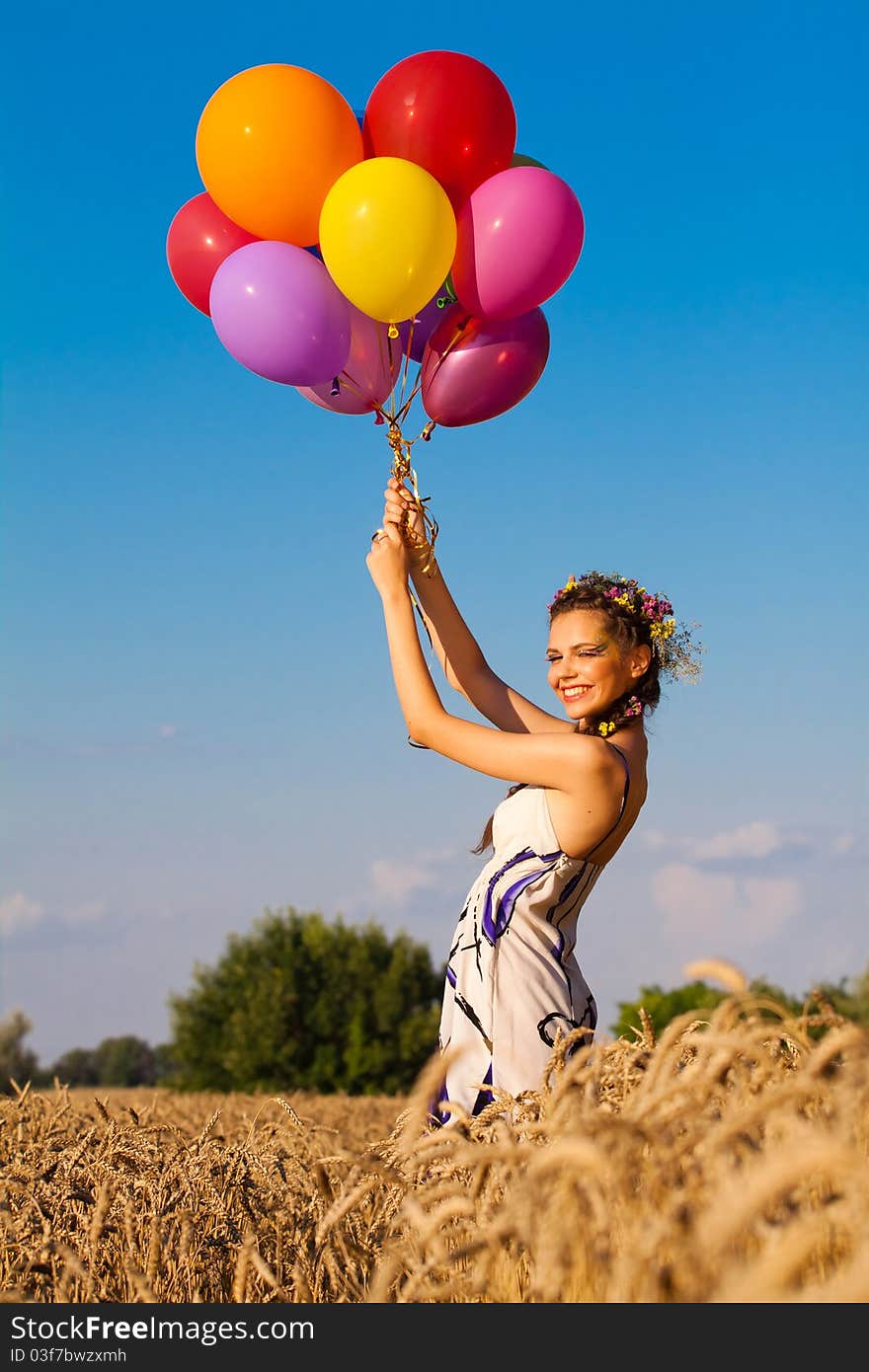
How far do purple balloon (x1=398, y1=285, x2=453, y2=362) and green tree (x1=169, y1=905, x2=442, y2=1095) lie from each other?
24415 millimetres

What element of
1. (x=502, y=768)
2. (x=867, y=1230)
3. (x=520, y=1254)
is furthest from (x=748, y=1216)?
(x=502, y=768)

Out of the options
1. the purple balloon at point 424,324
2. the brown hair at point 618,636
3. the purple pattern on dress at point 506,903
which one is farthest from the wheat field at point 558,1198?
the purple balloon at point 424,324

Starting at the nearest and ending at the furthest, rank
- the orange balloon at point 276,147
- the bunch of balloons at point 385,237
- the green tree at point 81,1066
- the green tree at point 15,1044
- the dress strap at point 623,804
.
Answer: the dress strap at point 623,804
the bunch of balloons at point 385,237
the orange balloon at point 276,147
the green tree at point 15,1044
the green tree at point 81,1066

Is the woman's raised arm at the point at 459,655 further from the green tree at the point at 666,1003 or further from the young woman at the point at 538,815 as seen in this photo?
the green tree at the point at 666,1003

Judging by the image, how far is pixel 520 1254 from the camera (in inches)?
69.4

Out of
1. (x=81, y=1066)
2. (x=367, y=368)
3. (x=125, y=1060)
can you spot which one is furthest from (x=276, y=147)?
(x=125, y=1060)

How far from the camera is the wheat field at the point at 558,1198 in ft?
4.12

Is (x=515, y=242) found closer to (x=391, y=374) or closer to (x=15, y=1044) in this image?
(x=391, y=374)

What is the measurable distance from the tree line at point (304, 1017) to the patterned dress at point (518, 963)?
78.8 feet

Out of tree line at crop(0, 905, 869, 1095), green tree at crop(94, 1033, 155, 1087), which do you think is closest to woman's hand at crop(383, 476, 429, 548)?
tree line at crop(0, 905, 869, 1095)

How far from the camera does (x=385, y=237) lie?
161 inches

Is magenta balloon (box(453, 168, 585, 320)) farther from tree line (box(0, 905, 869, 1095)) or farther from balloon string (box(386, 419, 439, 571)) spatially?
tree line (box(0, 905, 869, 1095))

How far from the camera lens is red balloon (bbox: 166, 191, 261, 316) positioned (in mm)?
4828
